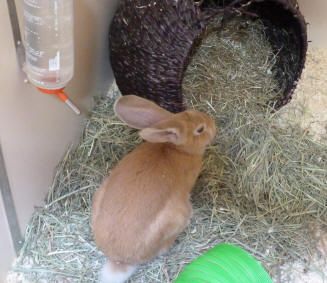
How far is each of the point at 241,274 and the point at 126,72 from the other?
1.34m

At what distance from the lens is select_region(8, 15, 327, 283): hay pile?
2.03 m

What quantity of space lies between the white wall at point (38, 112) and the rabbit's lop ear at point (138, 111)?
0.34 meters

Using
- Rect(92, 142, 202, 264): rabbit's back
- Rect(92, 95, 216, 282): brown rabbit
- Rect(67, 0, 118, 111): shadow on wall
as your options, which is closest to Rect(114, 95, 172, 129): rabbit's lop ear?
Rect(92, 95, 216, 282): brown rabbit

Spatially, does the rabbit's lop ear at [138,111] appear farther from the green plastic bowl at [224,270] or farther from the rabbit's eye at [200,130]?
the green plastic bowl at [224,270]

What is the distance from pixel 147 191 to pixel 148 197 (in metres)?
0.02

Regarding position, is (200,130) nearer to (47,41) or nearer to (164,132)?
(164,132)

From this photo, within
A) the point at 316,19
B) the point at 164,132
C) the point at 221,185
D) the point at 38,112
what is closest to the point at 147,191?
the point at 164,132

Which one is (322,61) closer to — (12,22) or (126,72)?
(126,72)

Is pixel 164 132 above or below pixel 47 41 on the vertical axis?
below

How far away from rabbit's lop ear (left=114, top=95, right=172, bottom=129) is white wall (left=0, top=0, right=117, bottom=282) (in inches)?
13.5

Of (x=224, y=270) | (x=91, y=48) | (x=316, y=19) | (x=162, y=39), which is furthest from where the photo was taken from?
(x=316, y=19)

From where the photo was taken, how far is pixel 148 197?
5.59 ft

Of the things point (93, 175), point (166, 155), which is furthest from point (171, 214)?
point (93, 175)

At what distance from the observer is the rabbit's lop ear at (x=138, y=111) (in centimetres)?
187
